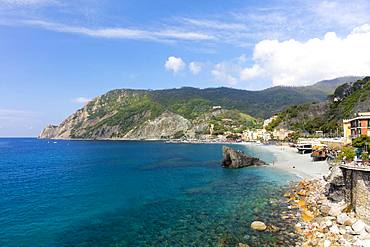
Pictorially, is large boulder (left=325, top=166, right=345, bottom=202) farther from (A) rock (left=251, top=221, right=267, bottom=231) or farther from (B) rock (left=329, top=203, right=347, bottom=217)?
(A) rock (left=251, top=221, right=267, bottom=231)

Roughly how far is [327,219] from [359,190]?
4.47 metres

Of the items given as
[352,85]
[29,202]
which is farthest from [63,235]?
[352,85]

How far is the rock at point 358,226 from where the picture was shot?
2690cm

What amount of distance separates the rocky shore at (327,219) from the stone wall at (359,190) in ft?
2.42

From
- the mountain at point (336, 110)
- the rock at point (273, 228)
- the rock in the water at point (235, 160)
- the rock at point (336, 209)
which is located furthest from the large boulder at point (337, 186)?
the mountain at point (336, 110)

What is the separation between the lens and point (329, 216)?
32812 millimetres

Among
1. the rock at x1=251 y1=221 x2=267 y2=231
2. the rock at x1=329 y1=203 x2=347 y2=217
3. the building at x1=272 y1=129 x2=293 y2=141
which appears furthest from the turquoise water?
the building at x1=272 y1=129 x2=293 y2=141

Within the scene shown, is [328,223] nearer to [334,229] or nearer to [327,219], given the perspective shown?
[327,219]

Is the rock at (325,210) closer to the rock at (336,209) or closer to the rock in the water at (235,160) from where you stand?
the rock at (336,209)

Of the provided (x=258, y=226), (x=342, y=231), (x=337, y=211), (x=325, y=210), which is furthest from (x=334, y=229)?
(x=258, y=226)

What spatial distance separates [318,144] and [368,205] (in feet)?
267

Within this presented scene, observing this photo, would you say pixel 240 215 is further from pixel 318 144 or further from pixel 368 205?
pixel 318 144

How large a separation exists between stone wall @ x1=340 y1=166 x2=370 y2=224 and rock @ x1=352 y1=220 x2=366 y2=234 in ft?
4.13

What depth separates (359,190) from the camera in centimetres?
3034
